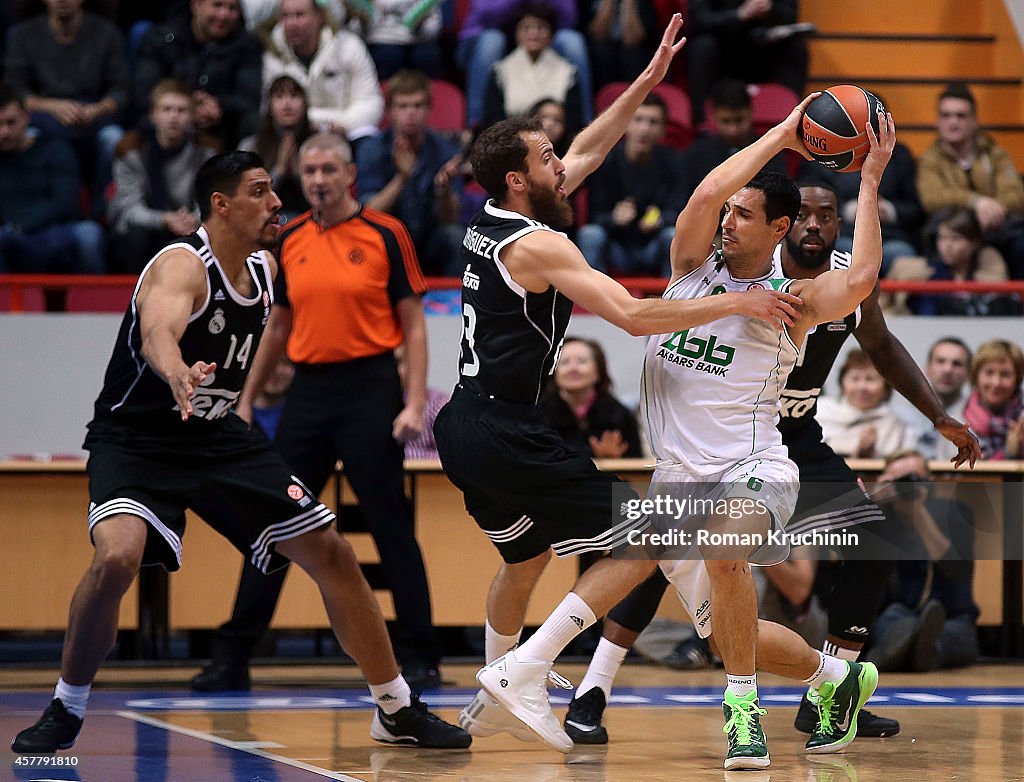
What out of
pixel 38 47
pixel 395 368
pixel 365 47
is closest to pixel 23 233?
pixel 38 47

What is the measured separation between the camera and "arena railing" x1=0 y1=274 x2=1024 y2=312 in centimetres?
889

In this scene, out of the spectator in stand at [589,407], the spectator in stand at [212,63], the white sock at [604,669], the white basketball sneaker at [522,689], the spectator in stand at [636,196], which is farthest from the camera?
the spectator in stand at [212,63]

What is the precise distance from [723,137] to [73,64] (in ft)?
14.6

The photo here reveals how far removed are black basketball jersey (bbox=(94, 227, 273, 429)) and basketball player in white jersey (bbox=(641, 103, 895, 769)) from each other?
142 centimetres

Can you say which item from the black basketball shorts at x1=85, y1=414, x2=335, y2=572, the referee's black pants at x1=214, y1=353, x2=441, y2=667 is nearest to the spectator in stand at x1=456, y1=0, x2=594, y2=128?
the referee's black pants at x1=214, y1=353, x2=441, y2=667

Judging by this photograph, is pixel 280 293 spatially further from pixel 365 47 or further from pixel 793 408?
pixel 365 47

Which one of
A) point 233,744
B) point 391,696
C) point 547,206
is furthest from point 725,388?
point 233,744

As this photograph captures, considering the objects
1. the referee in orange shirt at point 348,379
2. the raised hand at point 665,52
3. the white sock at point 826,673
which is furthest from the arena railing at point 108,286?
the white sock at point 826,673

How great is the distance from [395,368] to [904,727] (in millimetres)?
2747

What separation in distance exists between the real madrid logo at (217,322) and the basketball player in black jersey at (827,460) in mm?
1824

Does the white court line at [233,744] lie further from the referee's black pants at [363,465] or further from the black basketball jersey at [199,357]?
the black basketball jersey at [199,357]

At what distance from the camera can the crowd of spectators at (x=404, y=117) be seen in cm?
980

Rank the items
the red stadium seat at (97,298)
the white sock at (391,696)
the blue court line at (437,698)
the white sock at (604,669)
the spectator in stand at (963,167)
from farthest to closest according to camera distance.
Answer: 1. the spectator in stand at (963,167)
2. the red stadium seat at (97,298)
3. the blue court line at (437,698)
4. the white sock at (604,669)
5. the white sock at (391,696)

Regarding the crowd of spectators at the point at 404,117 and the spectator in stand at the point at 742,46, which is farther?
the spectator in stand at the point at 742,46
